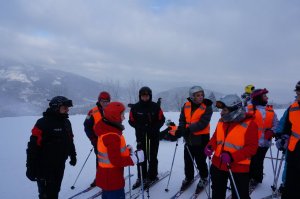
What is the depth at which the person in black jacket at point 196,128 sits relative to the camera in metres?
4.43

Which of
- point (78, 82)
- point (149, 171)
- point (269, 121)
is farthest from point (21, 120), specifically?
point (78, 82)

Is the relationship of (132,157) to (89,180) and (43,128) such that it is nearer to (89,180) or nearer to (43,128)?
(43,128)

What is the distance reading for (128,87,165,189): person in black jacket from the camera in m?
5.01

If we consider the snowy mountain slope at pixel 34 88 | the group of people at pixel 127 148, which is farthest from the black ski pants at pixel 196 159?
the snowy mountain slope at pixel 34 88

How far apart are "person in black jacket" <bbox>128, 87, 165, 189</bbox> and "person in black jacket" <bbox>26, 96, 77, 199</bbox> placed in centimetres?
174

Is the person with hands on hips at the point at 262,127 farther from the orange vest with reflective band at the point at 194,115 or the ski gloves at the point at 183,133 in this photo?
the ski gloves at the point at 183,133

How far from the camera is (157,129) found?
204 inches

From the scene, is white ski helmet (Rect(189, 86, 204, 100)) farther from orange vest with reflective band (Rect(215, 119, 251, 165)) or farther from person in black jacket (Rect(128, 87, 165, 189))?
orange vest with reflective band (Rect(215, 119, 251, 165))

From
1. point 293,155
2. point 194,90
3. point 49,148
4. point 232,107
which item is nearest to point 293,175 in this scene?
point 293,155

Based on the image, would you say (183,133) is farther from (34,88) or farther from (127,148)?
(34,88)

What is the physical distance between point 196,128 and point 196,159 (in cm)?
70

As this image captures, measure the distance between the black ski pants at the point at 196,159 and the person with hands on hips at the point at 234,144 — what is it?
4.31 ft

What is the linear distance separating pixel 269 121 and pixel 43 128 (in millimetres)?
4139

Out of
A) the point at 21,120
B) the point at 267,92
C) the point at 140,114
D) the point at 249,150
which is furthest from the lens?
the point at 21,120
